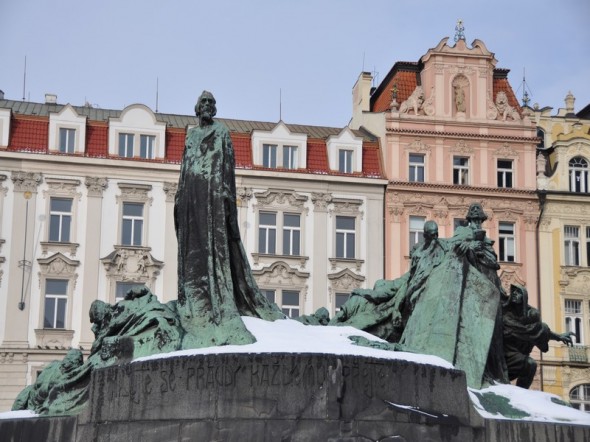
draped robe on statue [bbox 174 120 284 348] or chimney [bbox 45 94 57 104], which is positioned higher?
chimney [bbox 45 94 57 104]

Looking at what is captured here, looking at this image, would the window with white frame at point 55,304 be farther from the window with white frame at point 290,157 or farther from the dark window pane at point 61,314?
the window with white frame at point 290,157

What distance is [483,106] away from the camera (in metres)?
40.7

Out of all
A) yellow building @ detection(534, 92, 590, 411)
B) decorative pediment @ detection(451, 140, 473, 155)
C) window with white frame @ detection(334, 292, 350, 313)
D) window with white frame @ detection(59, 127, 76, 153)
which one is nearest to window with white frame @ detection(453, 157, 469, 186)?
decorative pediment @ detection(451, 140, 473, 155)

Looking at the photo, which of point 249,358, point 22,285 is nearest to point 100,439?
point 249,358

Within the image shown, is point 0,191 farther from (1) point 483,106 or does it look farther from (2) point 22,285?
(1) point 483,106

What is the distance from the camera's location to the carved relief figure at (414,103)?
132 feet

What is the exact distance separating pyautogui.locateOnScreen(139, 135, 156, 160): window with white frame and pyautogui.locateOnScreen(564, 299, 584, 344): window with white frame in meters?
14.0

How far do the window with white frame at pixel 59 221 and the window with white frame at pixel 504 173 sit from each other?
13.9 m

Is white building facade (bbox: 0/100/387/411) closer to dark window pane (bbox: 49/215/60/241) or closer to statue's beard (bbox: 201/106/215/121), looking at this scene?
dark window pane (bbox: 49/215/60/241)

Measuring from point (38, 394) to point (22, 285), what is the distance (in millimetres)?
23293

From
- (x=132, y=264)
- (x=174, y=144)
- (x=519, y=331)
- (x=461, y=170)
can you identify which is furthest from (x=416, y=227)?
(x=519, y=331)

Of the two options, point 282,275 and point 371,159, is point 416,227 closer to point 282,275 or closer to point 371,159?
point 371,159

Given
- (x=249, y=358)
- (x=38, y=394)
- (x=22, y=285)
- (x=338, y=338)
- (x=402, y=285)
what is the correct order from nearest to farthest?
(x=249, y=358)
(x=338, y=338)
(x=38, y=394)
(x=402, y=285)
(x=22, y=285)

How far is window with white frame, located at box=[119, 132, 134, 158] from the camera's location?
3800 centimetres
